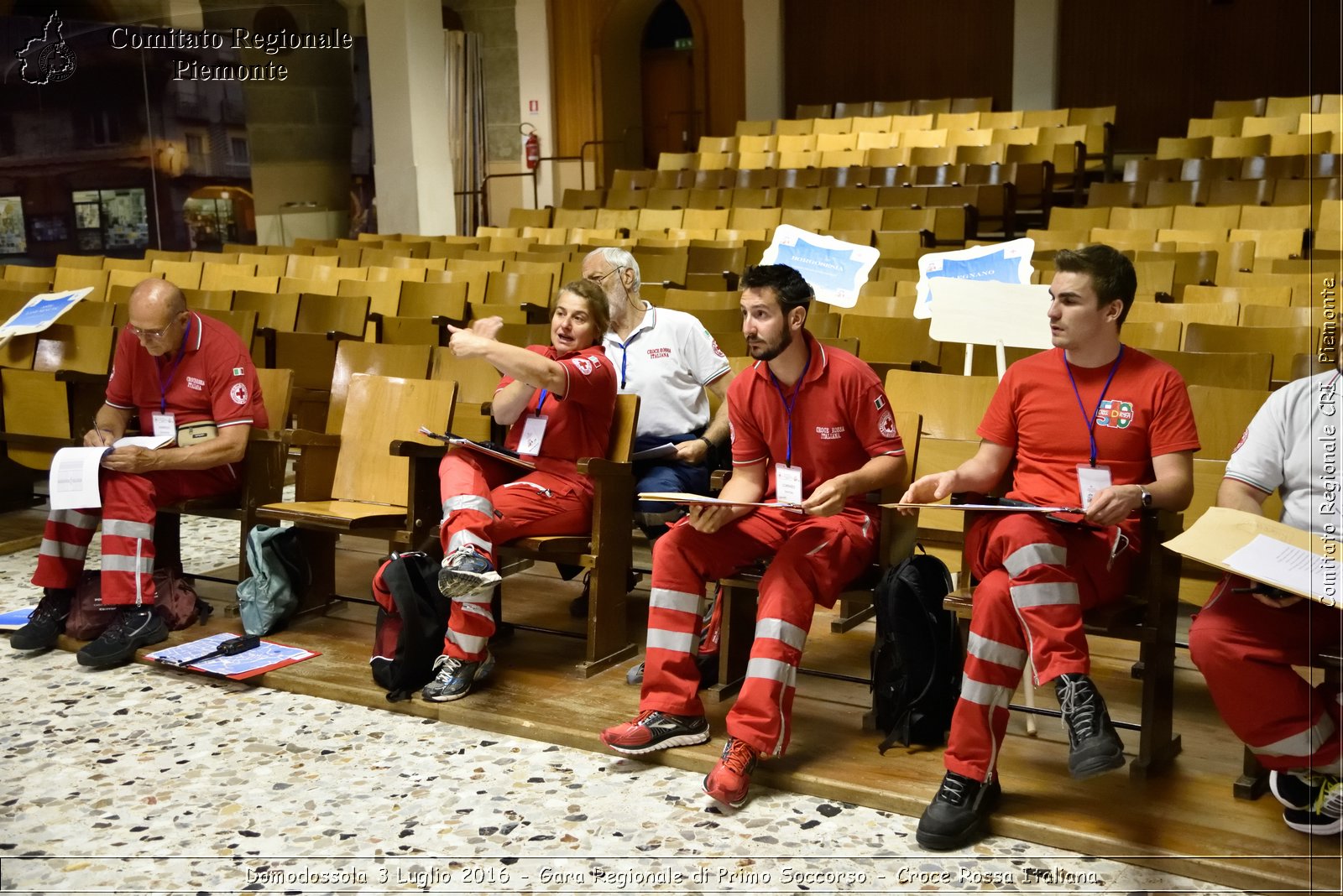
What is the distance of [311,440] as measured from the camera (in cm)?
386

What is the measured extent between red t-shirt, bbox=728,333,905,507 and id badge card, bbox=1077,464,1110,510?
1.49 feet

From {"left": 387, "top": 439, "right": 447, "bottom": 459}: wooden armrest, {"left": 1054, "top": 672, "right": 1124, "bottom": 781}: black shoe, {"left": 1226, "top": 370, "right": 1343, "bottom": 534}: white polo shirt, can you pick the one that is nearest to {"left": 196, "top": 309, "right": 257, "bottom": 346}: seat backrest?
{"left": 387, "top": 439, "right": 447, "bottom": 459}: wooden armrest

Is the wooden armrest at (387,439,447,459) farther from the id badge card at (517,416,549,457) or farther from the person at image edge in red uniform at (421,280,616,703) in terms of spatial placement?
the id badge card at (517,416,549,457)

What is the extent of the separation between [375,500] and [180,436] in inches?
24.3

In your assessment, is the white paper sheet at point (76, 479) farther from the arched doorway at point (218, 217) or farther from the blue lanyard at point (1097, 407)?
the arched doorway at point (218, 217)

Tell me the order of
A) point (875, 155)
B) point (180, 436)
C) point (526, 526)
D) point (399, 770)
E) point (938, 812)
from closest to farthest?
point (938, 812) < point (399, 770) < point (526, 526) < point (180, 436) < point (875, 155)

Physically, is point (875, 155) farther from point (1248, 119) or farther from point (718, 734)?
point (718, 734)

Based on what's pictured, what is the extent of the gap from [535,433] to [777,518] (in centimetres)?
84

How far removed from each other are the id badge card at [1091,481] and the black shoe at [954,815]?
0.63m

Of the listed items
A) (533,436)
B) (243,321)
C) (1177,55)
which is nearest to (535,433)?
(533,436)

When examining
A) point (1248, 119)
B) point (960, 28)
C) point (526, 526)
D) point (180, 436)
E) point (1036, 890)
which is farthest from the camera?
point (960, 28)

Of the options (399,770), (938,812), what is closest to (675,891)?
(938,812)

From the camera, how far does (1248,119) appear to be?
9508 millimetres

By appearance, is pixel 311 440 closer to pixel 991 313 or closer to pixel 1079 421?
pixel 991 313
